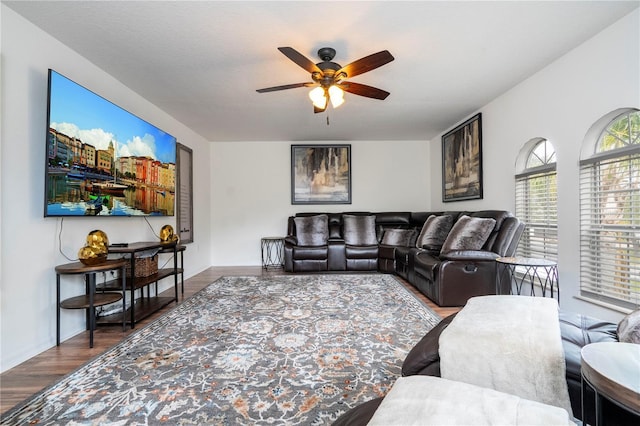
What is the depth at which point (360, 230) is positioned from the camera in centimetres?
534

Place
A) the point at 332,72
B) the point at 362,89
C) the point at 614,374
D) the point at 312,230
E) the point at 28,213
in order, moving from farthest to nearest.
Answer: the point at 312,230 → the point at 362,89 → the point at 332,72 → the point at 28,213 → the point at 614,374

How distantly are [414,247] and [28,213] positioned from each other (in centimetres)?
434

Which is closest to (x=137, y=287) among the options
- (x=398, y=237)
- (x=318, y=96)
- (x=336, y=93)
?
(x=318, y=96)

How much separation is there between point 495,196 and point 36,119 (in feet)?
15.3

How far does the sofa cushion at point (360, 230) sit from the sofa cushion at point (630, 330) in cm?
397

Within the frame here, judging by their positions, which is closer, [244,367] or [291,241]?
[244,367]

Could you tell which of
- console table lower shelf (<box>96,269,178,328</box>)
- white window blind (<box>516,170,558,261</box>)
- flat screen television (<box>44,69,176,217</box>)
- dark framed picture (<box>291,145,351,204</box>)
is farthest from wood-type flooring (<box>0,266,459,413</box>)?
dark framed picture (<box>291,145,351,204</box>)

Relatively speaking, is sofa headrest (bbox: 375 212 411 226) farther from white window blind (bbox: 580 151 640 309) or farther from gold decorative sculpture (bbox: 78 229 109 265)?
gold decorative sculpture (bbox: 78 229 109 265)

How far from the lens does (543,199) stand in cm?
304

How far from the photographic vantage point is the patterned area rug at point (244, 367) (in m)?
1.47

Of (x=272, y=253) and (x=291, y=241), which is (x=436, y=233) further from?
(x=272, y=253)

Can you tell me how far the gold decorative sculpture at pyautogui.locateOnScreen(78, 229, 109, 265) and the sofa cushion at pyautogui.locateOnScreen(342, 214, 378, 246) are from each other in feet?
12.0

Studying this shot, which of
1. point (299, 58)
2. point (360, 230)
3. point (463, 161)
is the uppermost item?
point (299, 58)

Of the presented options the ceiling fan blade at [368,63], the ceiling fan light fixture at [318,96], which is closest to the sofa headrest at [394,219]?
the ceiling fan light fixture at [318,96]
